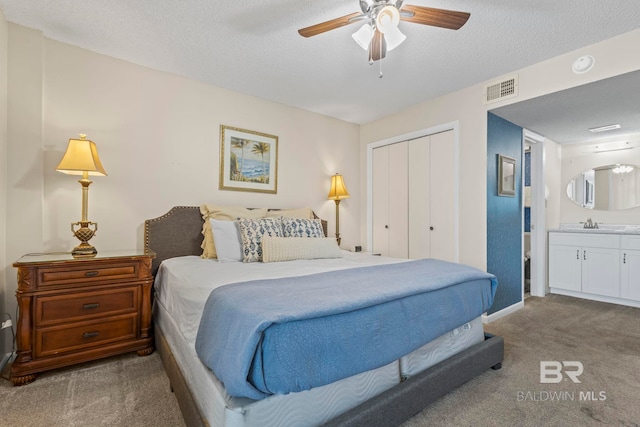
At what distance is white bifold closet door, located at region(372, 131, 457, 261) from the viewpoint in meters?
3.42

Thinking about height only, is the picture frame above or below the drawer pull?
above

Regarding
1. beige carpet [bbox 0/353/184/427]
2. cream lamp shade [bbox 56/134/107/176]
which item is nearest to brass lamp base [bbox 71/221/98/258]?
cream lamp shade [bbox 56/134/107/176]

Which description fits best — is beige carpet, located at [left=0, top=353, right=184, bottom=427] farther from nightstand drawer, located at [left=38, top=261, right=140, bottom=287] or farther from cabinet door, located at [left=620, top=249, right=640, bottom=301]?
cabinet door, located at [left=620, top=249, right=640, bottom=301]

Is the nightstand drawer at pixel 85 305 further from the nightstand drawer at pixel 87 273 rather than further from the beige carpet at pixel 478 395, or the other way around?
the beige carpet at pixel 478 395

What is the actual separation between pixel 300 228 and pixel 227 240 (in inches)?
27.4

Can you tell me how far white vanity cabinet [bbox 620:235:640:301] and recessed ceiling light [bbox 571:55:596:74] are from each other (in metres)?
2.35

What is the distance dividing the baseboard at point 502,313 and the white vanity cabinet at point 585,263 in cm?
106

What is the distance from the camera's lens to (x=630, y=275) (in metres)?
3.59

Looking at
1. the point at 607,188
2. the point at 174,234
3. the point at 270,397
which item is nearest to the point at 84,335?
the point at 174,234

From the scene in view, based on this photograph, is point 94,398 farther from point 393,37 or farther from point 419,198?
point 419,198

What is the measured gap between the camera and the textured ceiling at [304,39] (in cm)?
201

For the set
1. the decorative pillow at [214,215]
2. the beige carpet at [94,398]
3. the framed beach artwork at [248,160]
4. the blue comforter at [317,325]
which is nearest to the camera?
the blue comforter at [317,325]

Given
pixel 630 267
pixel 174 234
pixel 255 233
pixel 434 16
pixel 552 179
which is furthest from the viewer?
pixel 552 179

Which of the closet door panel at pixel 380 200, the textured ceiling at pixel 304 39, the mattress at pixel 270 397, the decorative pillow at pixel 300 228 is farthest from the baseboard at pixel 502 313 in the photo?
the textured ceiling at pixel 304 39
